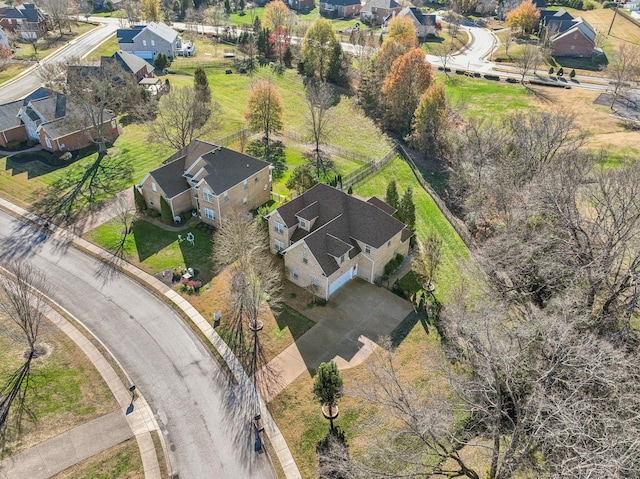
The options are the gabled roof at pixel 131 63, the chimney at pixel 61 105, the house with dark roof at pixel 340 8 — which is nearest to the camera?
the chimney at pixel 61 105

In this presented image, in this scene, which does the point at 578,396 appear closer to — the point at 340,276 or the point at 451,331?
the point at 451,331

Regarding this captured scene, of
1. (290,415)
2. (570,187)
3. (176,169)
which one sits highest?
(570,187)

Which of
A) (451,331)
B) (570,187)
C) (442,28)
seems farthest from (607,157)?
(442,28)

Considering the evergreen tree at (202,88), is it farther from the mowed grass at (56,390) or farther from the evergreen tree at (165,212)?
the mowed grass at (56,390)

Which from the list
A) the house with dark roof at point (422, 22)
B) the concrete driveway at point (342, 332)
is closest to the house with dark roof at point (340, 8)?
the house with dark roof at point (422, 22)

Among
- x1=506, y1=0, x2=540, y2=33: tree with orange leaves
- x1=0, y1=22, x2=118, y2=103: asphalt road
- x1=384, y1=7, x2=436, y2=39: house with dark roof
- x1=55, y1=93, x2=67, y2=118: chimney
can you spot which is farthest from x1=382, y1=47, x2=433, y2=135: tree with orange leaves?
x1=506, y1=0, x2=540, y2=33: tree with orange leaves
